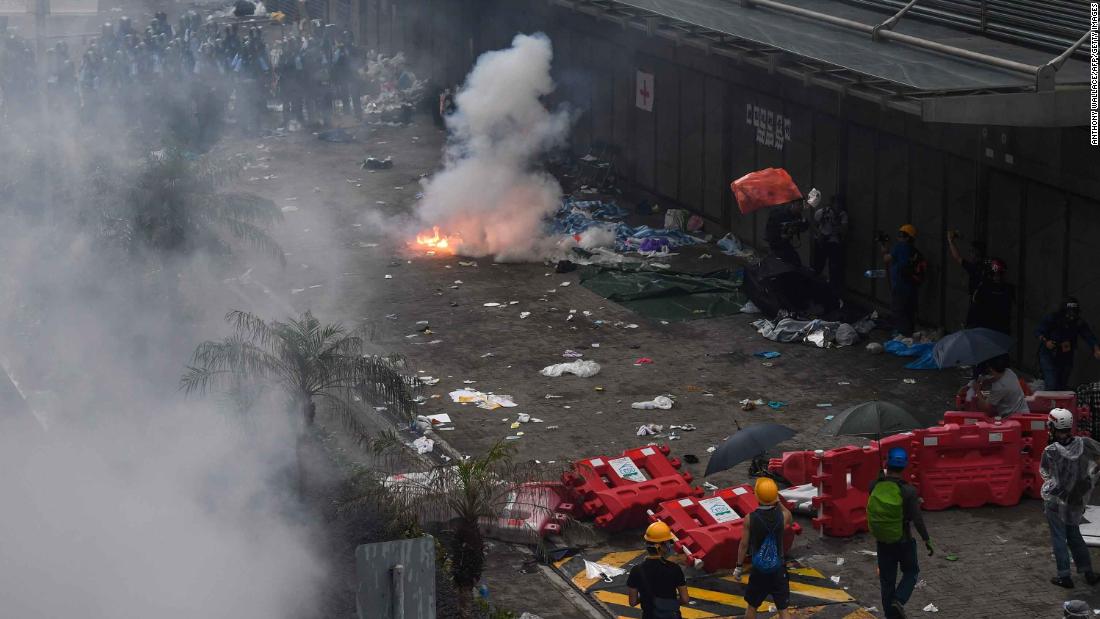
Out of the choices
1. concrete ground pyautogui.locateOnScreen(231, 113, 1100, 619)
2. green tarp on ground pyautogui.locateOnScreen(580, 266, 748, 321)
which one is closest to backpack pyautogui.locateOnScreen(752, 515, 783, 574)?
concrete ground pyautogui.locateOnScreen(231, 113, 1100, 619)

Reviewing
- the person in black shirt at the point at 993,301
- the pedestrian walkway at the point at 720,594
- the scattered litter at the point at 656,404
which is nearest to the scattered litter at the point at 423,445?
the scattered litter at the point at 656,404

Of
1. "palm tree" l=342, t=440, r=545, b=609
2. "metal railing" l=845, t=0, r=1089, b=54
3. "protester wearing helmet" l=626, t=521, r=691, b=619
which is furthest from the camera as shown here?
"metal railing" l=845, t=0, r=1089, b=54

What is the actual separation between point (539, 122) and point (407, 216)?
2685 mm

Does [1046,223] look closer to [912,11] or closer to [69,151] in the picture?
[912,11]

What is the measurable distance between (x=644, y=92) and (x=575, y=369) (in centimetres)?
770

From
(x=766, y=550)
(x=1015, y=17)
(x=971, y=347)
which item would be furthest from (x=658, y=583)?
(x=1015, y=17)

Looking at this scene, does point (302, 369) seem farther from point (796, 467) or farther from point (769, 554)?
point (769, 554)

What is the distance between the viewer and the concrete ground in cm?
1033

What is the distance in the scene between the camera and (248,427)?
11062 millimetres

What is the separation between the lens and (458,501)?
966 cm

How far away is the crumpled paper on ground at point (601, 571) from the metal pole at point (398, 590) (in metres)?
4.75

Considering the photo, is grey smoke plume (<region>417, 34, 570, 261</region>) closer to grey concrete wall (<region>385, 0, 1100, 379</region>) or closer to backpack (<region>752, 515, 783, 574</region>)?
grey concrete wall (<region>385, 0, 1100, 379</region>)

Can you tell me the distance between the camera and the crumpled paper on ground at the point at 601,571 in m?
10.5

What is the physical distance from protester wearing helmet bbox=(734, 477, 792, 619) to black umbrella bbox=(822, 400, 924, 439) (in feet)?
6.93
